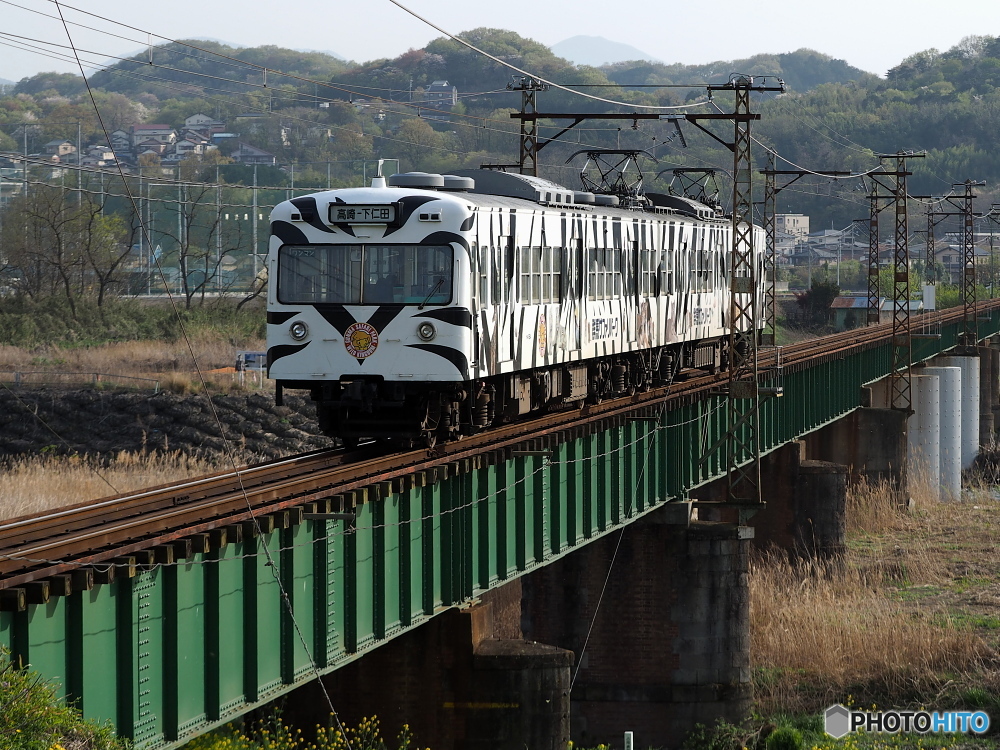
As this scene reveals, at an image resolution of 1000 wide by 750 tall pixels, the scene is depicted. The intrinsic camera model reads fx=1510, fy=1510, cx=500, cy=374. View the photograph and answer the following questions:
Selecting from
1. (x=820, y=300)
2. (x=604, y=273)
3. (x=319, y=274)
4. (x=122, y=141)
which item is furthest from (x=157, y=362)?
(x=122, y=141)

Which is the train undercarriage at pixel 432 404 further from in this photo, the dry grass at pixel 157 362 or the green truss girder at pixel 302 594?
the dry grass at pixel 157 362

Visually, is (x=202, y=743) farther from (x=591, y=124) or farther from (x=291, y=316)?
(x=591, y=124)

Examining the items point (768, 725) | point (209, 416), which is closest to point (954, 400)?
point (209, 416)

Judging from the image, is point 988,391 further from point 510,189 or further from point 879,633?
point 510,189

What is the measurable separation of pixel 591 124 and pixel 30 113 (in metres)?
61.6

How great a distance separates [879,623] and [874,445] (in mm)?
23642

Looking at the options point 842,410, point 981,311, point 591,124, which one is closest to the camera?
point 842,410

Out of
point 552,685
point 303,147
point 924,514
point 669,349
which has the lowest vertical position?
point 924,514

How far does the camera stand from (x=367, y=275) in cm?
1877

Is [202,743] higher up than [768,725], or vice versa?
[202,743]

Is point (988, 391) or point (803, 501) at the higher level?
point (803, 501)

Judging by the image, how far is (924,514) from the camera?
2092 inches

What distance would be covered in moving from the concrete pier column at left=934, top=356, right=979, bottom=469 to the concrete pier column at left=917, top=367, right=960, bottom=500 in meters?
9.39

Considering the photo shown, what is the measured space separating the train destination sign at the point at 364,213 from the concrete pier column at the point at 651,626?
1242cm
